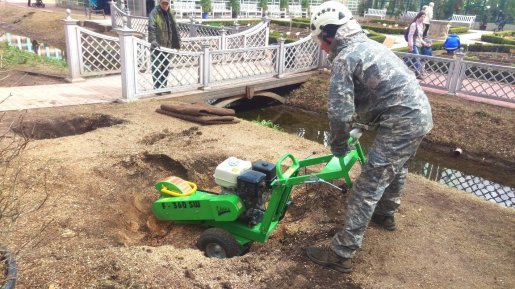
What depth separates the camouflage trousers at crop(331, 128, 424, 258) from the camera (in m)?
3.03

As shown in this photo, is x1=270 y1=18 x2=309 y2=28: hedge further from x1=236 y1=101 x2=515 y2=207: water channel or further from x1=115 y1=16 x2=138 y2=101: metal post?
x1=115 y1=16 x2=138 y2=101: metal post

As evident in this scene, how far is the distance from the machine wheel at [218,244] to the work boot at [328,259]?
62 centimetres

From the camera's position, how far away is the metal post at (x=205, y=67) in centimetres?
838

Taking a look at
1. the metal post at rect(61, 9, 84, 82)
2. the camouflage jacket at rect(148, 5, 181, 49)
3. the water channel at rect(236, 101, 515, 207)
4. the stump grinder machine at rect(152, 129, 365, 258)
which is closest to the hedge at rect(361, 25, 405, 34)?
the water channel at rect(236, 101, 515, 207)

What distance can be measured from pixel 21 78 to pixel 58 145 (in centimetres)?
461

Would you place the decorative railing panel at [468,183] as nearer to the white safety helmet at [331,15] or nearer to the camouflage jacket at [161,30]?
the white safety helmet at [331,15]

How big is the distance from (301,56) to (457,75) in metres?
4.04

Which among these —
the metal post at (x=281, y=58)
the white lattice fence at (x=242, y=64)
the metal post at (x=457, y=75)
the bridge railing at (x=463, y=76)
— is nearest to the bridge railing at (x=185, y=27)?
the white lattice fence at (x=242, y=64)

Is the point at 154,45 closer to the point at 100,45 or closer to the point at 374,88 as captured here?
the point at 100,45

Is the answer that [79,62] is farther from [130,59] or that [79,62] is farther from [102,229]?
[102,229]

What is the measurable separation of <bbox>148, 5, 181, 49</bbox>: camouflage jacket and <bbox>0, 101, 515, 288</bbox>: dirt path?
107 inches

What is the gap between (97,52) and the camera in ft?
29.8

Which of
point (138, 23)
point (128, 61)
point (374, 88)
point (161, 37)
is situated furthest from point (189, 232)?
point (138, 23)

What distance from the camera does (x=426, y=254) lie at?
3486mm
